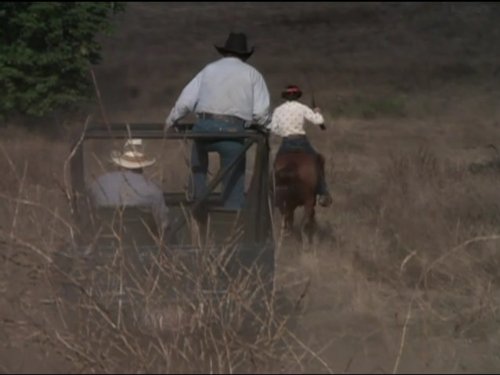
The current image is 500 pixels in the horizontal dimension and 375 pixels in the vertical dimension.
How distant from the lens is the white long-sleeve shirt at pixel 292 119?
485 inches

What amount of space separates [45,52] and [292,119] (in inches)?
305

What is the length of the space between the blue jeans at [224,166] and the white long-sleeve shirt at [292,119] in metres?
3.17

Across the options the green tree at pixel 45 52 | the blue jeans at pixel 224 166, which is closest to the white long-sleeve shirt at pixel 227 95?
the blue jeans at pixel 224 166

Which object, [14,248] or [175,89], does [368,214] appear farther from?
[175,89]

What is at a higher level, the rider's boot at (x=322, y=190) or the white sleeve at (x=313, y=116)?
the white sleeve at (x=313, y=116)

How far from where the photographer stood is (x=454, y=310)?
8102 mm

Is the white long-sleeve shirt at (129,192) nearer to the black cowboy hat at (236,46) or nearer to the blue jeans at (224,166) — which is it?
the blue jeans at (224,166)

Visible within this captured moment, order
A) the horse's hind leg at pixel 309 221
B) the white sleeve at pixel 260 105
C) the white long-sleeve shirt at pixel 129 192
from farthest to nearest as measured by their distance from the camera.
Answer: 1. the horse's hind leg at pixel 309 221
2. the white sleeve at pixel 260 105
3. the white long-sleeve shirt at pixel 129 192

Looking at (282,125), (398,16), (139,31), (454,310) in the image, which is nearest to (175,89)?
(139,31)

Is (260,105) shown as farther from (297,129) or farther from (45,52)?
(45,52)

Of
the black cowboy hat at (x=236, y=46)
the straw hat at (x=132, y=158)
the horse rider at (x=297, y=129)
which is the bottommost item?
the horse rider at (x=297, y=129)

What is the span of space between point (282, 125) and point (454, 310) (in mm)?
4501

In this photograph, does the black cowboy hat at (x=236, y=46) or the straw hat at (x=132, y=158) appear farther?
the black cowboy hat at (x=236, y=46)

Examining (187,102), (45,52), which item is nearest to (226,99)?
(187,102)
